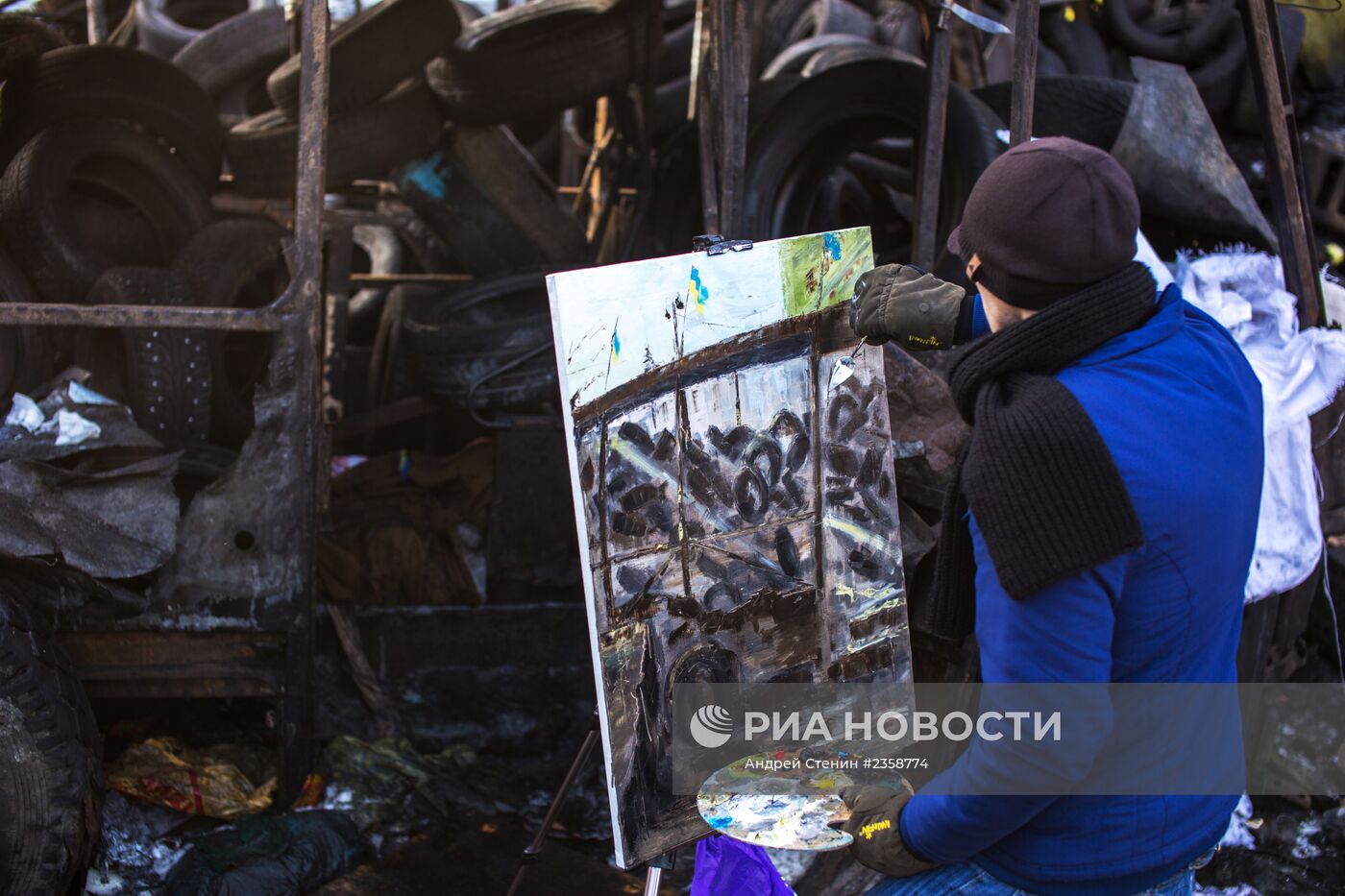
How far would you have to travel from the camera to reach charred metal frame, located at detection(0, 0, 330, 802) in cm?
267

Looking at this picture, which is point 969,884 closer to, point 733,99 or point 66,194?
point 733,99

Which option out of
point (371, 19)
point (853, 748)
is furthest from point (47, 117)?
point (853, 748)

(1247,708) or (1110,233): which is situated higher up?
(1110,233)

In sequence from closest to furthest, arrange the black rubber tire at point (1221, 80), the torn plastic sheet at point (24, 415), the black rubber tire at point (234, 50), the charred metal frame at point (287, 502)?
1. the charred metal frame at point (287, 502)
2. the torn plastic sheet at point (24, 415)
3. the black rubber tire at point (234, 50)
4. the black rubber tire at point (1221, 80)

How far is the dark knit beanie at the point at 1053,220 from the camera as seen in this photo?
4.00 feet

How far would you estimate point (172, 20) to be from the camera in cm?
670

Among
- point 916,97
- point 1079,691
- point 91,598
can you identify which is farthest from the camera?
point 916,97

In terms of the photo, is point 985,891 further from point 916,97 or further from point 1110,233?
point 916,97

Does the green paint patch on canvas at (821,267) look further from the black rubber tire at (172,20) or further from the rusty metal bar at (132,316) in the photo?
the black rubber tire at (172,20)

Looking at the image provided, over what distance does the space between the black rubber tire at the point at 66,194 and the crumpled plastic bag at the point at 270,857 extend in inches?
74.8

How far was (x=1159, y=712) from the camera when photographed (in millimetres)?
1298

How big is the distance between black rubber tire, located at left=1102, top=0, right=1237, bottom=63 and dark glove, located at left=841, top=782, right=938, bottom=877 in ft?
18.4

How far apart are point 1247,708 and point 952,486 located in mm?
2365

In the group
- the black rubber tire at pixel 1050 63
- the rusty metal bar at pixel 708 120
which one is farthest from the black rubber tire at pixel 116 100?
the black rubber tire at pixel 1050 63
